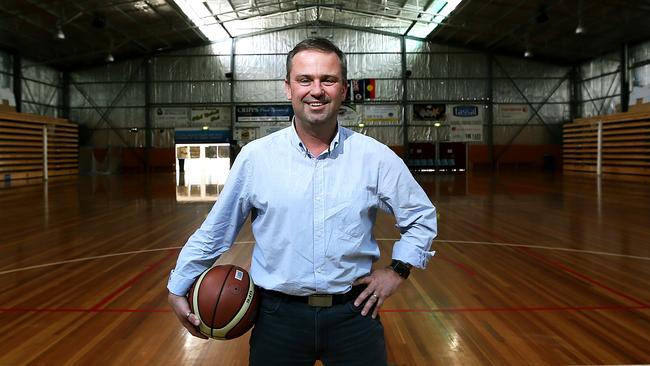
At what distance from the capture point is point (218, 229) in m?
1.85

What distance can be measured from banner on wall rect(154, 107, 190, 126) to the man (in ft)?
91.6

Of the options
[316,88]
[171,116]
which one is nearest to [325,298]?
[316,88]

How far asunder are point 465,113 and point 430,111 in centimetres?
186

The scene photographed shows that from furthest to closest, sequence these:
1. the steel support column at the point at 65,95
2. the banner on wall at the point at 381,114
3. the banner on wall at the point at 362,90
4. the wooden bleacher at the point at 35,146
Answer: the banner on wall at the point at 381,114
the banner on wall at the point at 362,90
the steel support column at the point at 65,95
the wooden bleacher at the point at 35,146

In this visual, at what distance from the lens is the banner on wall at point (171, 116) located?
94.2 ft

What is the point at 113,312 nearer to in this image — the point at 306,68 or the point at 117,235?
the point at 306,68

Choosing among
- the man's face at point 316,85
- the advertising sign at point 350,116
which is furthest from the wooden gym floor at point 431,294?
the advertising sign at point 350,116

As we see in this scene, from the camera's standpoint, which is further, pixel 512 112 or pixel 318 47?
pixel 512 112

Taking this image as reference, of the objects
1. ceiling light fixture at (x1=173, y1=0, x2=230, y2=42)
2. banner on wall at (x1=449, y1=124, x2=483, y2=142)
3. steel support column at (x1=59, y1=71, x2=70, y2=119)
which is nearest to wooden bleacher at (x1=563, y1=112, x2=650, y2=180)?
banner on wall at (x1=449, y1=124, x2=483, y2=142)

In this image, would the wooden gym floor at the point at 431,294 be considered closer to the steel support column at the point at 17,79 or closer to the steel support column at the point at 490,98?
the steel support column at the point at 17,79

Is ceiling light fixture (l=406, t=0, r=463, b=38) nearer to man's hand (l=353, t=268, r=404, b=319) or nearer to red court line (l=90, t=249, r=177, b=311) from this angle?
red court line (l=90, t=249, r=177, b=311)

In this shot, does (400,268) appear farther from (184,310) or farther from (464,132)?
(464,132)

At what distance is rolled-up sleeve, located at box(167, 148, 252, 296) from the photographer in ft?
6.00

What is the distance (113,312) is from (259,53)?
25.8 metres
